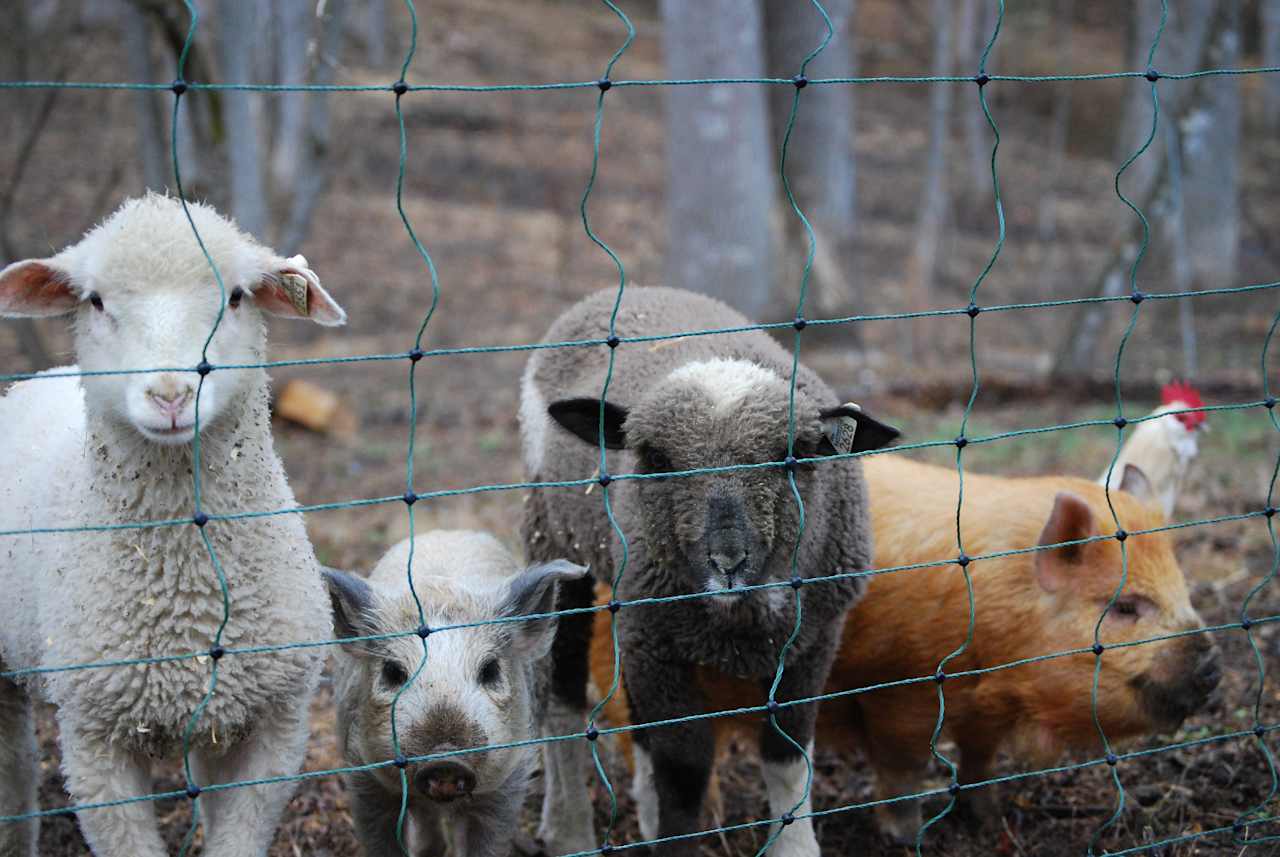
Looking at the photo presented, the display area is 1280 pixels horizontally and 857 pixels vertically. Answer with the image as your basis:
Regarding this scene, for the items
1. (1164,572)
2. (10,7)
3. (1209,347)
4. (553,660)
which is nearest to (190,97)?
(10,7)

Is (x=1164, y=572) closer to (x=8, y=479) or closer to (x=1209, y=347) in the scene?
(x=8, y=479)

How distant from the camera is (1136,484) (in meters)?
5.46

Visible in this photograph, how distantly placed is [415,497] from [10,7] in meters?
10.1

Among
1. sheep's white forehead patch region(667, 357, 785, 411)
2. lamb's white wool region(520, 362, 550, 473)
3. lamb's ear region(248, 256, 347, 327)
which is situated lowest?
lamb's white wool region(520, 362, 550, 473)

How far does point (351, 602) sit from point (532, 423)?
1.23 meters

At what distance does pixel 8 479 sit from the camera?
13.3 feet

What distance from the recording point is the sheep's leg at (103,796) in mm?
3506

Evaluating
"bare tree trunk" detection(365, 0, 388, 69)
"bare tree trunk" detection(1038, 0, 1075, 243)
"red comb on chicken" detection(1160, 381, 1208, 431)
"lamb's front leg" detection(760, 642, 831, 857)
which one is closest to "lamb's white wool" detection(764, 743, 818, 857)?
"lamb's front leg" detection(760, 642, 831, 857)

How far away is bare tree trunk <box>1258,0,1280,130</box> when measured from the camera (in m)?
24.2

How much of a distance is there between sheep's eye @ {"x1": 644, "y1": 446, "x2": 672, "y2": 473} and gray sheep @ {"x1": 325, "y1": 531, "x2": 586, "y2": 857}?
42 centimetres

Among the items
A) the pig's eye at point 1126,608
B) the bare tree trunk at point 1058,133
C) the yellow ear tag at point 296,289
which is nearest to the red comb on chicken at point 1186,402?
the pig's eye at point 1126,608

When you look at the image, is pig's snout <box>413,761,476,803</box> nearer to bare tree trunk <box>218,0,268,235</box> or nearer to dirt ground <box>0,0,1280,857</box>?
dirt ground <box>0,0,1280,857</box>

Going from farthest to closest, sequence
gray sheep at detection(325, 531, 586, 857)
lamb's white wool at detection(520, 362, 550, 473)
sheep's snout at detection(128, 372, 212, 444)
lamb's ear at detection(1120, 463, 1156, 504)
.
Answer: lamb's ear at detection(1120, 463, 1156, 504), lamb's white wool at detection(520, 362, 550, 473), gray sheep at detection(325, 531, 586, 857), sheep's snout at detection(128, 372, 212, 444)

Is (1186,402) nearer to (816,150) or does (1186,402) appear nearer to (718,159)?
(718,159)
